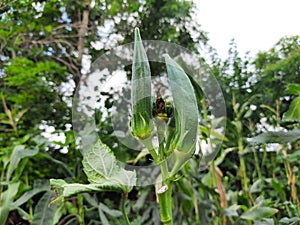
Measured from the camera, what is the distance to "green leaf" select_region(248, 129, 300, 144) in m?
0.38

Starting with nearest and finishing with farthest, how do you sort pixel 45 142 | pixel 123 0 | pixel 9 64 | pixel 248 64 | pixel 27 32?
pixel 45 142 → pixel 9 64 → pixel 27 32 → pixel 123 0 → pixel 248 64

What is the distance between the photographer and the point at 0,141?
1.43 metres

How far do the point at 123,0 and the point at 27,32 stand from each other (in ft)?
1.78

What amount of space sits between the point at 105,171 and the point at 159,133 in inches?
1.6

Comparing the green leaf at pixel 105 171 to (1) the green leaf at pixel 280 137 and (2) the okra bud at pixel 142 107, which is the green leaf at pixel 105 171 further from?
(1) the green leaf at pixel 280 137

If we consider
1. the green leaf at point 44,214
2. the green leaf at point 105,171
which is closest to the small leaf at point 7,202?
the green leaf at point 44,214

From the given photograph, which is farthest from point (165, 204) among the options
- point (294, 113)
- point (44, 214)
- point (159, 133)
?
point (44, 214)

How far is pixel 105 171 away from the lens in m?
0.24

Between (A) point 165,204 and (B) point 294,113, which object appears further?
(B) point 294,113

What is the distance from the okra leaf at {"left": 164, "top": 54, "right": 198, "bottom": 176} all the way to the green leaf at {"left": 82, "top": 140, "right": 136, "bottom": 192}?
3cm

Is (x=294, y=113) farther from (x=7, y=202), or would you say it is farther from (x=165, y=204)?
(x=7, y=202)

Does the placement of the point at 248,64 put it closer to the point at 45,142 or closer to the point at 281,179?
the point at 281,179

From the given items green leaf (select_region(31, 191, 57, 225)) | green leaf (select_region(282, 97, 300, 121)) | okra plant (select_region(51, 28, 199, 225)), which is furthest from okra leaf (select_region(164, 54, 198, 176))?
green leaf (select_region(31, 191, 57, 225))

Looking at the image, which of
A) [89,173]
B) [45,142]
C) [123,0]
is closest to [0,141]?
[45,142]
